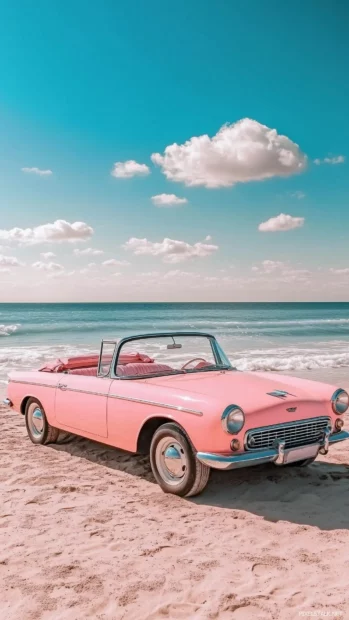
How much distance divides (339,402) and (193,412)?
1.57m

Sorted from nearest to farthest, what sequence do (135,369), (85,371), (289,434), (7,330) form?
(289,434), (135,369), (85,371), (7,330)

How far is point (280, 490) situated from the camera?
489cm

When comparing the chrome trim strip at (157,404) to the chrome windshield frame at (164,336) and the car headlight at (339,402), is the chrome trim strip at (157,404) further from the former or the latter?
the car headlight at (339,402)

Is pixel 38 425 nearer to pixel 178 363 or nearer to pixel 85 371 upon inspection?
pixel 85 371

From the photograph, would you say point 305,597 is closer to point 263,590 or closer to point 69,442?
point 263,590

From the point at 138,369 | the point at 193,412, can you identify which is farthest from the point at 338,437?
the point at 138,369

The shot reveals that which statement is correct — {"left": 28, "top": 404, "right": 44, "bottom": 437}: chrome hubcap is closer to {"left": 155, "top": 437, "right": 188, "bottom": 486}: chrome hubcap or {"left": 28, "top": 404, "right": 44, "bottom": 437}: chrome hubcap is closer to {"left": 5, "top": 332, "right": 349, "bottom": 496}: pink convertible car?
{"left": 5, "top": 332, "right": 349, "bottom": 496}: pink convertible car

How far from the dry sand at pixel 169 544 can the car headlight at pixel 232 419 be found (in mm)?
741

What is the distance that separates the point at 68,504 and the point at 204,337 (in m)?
2.36

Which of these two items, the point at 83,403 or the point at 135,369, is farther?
the point at 135,369

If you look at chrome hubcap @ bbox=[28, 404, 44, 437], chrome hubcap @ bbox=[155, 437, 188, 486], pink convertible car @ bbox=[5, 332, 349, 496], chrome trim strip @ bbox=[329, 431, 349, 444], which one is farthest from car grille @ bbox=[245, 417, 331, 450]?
chrome hubcap @ bbox=[28, 404, 44, 437]

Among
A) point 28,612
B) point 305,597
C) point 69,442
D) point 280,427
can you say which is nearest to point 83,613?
point 28,612

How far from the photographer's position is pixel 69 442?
22.3ft

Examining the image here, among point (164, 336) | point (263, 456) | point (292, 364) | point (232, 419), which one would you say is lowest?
point (292, 364)
